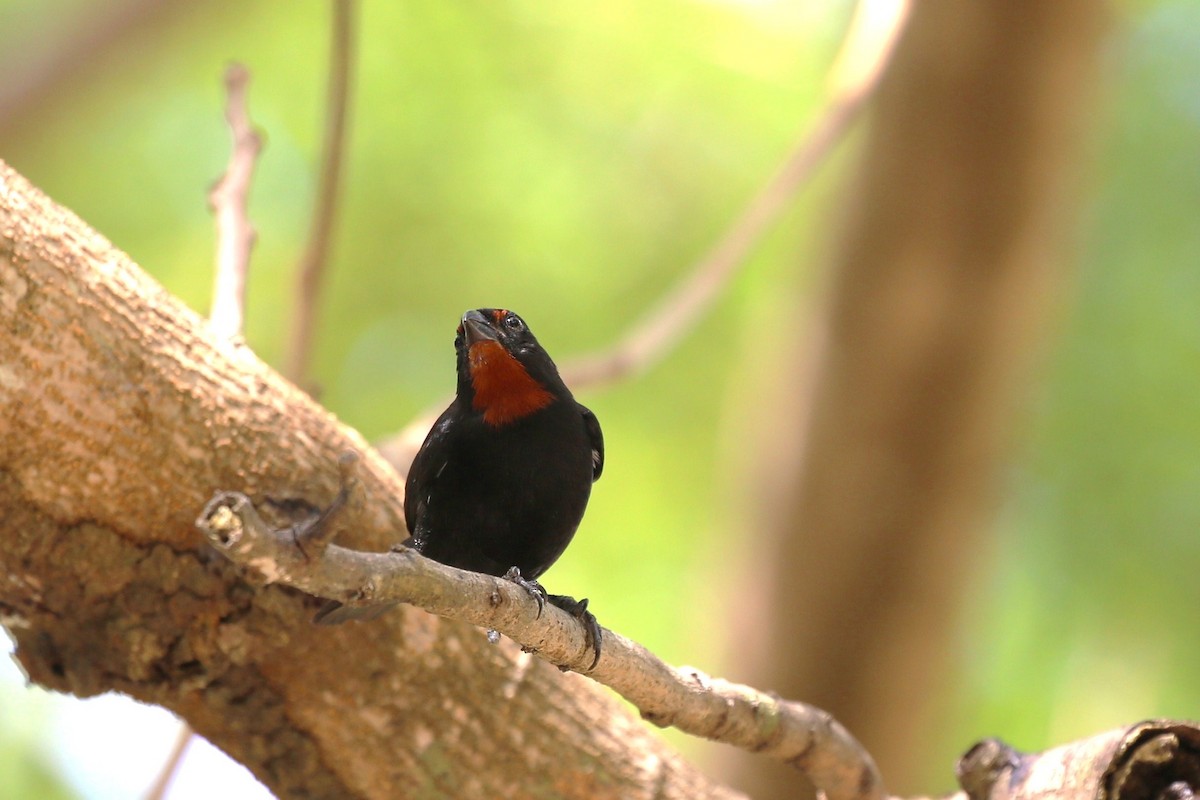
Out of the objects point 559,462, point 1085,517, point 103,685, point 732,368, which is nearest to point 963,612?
point 1085,517

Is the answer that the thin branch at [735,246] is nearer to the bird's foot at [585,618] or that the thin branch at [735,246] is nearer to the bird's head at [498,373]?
the bird's head at [498,373]

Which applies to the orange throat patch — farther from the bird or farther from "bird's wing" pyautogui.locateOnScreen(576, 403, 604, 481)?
"bird's wing" pyautogui.locateOnScreen(576, 403, 604, 481)

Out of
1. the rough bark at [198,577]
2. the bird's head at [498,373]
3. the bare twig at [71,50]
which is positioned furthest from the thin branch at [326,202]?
the bare twig at [71,50]

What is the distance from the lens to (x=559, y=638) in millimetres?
2154

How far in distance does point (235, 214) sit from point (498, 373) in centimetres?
118

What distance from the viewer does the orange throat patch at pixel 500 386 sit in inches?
105

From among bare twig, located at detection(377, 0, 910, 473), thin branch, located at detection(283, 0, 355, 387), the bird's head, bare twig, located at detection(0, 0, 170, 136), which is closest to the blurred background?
bare twig, located at detection(0, 0, 170, 136)

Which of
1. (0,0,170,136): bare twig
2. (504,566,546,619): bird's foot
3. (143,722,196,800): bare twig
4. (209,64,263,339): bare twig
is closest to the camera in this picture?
(504,566,546,619): bird's foot

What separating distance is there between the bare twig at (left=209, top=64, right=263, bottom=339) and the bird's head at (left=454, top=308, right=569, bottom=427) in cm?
72

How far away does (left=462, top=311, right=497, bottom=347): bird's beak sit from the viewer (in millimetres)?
2701

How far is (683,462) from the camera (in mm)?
7504

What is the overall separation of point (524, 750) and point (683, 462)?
4.57 metres

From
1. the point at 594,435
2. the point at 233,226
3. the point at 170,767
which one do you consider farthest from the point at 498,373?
the point at 170,767

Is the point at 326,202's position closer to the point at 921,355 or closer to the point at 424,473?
the point at 424,473
